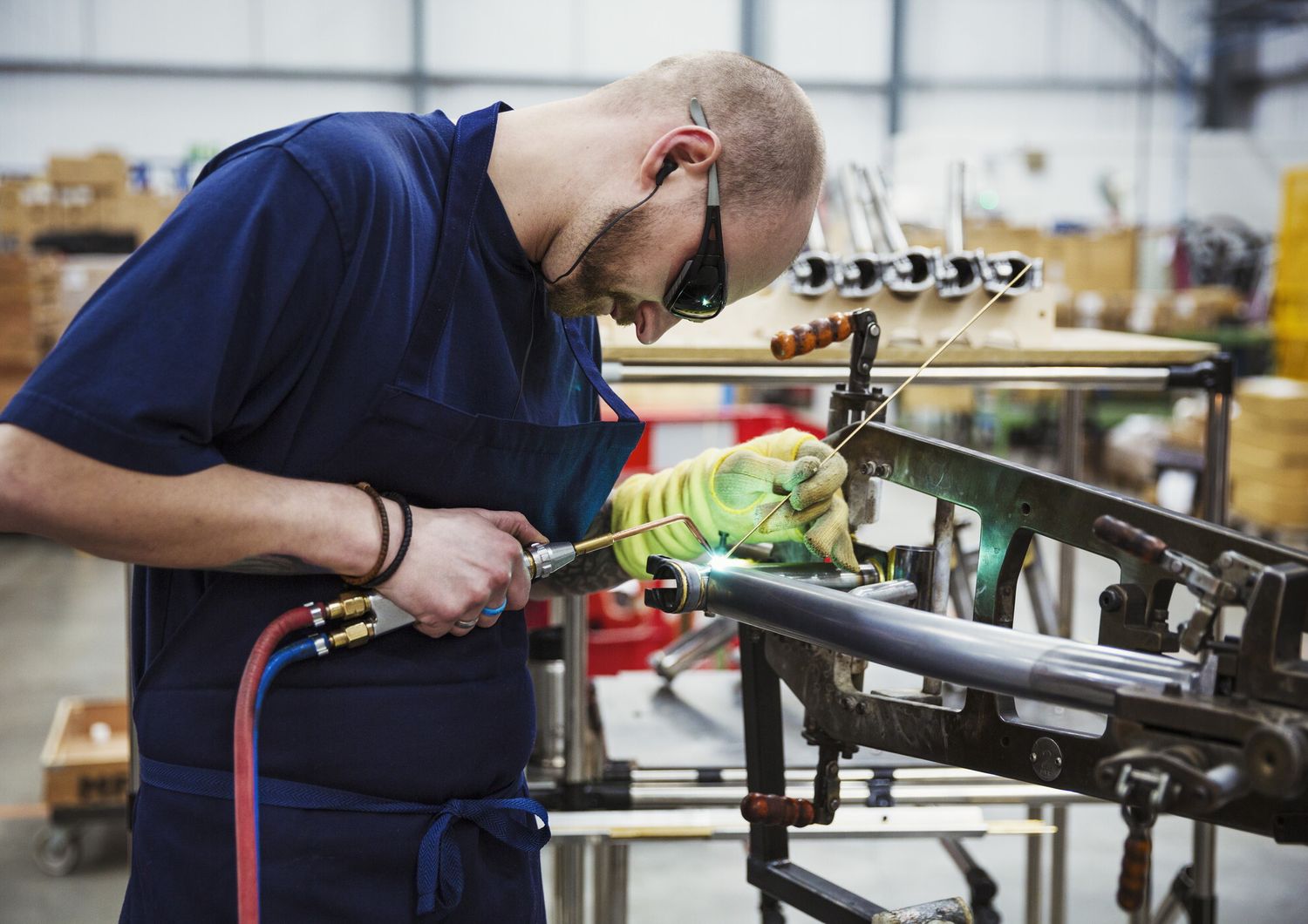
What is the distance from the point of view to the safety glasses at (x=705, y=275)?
1044mm

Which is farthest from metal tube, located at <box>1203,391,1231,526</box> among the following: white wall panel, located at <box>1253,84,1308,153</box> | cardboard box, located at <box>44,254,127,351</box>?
white wall panel, located at <box>1253,84,1308,153</box>

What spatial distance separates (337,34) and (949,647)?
1206 cm

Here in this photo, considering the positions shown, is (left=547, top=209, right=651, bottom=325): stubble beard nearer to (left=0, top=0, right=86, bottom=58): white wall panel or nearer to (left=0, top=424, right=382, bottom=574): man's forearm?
(left=0, top=424, right=382, bottom=574): man's forearm

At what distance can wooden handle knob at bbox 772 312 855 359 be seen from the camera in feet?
4.12

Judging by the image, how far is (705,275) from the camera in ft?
3.55

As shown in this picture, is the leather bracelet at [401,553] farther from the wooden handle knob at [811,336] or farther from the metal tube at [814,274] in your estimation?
the metal tube at [814,274]

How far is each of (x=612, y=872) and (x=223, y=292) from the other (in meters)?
1.19

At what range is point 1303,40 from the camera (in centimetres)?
1170

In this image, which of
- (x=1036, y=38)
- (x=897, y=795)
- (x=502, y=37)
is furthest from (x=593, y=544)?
(x=1036, y=38)

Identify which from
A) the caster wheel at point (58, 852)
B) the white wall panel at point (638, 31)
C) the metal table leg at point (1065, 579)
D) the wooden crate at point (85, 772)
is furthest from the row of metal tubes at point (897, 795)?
the white wall panel at point (638, 31)

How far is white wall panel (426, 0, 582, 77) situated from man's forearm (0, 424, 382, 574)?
11550 millimetres

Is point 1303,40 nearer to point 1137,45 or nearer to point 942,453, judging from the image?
point 1137,45

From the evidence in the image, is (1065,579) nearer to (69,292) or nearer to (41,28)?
(69,292)

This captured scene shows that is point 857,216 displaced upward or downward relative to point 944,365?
upward
